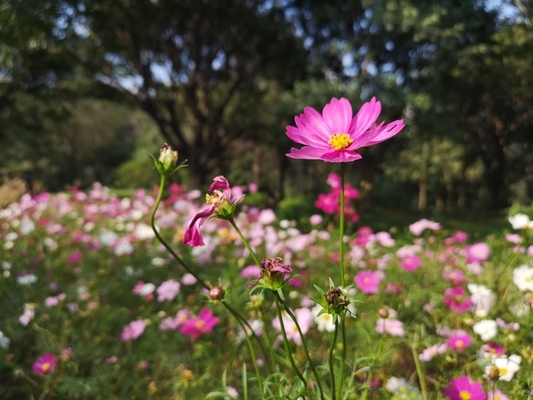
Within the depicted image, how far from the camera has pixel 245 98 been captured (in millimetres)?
11594

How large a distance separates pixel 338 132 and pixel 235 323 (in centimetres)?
120

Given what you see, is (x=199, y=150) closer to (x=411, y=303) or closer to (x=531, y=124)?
(x=411, y=303)

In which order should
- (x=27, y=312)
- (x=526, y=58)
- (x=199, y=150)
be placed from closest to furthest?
(x=27, y=312) → (x=526, y=58) → (x=199, y=150)

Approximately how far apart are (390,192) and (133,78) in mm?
12989

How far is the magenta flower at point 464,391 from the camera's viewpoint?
3.25 feet

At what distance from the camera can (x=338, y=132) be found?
794 mm

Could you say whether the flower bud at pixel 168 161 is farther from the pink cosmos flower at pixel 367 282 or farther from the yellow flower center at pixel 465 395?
the pink cosmos flower at pixel 367 282

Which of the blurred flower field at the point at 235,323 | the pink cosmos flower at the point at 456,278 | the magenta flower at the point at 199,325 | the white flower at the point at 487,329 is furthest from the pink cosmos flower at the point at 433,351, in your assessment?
the magenta flower at the point at 199,325

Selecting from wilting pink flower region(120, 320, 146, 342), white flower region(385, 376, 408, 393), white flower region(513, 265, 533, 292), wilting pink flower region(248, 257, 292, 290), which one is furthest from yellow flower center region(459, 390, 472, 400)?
wilting pink flower region(120, 320, 146, 342)

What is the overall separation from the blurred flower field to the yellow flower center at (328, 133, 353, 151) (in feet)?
1.13

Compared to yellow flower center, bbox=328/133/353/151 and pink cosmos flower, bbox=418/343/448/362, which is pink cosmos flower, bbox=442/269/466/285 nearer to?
pink cosmos flower, bbox=418/343/448/362

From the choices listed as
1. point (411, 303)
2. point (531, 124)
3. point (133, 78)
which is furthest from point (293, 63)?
point (531, 124)

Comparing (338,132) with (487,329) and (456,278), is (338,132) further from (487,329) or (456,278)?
(456,278)

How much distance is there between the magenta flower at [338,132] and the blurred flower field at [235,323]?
1.06 feet
